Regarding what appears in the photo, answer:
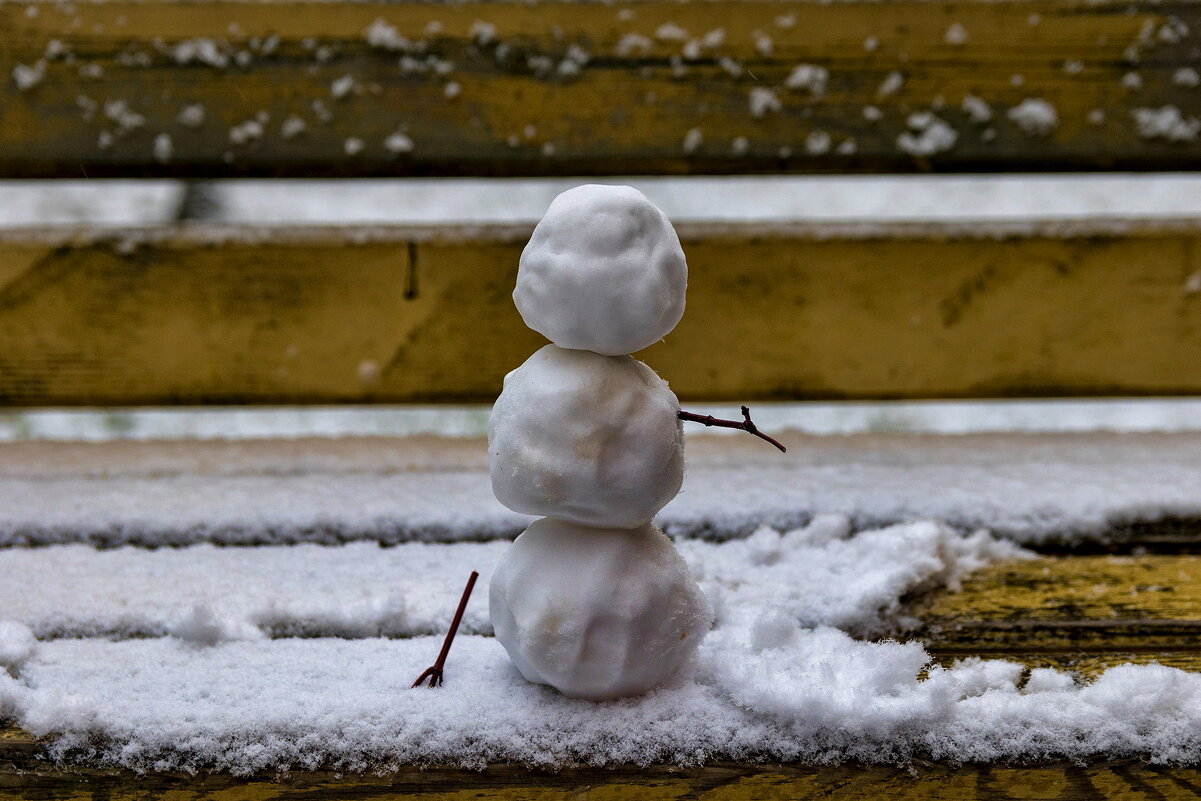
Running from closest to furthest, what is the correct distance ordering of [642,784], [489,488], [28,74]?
[642,784] < [489,488] < [28,74]

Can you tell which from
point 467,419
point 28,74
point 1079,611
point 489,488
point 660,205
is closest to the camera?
point 1079,611

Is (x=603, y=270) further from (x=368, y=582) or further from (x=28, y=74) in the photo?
(x=28, y=74)

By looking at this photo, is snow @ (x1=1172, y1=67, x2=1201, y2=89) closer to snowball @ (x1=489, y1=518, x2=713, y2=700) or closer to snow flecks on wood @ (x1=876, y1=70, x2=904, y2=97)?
snow flecks on wood @ (x1=876, y1=70, x2=904, y2=97)

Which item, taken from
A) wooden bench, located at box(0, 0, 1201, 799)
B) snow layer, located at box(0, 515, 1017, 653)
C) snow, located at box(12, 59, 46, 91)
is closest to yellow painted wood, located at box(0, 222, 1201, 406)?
wooden bench, located at box(0, 0, 1201, 799)

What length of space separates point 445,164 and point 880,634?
36.4 inches

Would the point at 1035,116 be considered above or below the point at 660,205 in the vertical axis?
above

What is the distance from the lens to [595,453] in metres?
0.70

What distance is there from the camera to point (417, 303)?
148 centimetres

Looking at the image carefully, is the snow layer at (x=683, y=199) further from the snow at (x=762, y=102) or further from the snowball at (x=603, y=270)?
the snowball at (x=603, y=270)

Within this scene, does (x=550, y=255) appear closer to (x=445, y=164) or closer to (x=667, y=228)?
(x=667, y=228)

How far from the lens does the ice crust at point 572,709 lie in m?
0.71

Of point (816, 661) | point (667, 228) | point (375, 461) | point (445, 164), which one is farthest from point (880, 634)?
point (445, 164)

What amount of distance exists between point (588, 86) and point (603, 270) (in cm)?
87

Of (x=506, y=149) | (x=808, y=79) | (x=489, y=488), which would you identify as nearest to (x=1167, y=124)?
(x=808, y=79)
